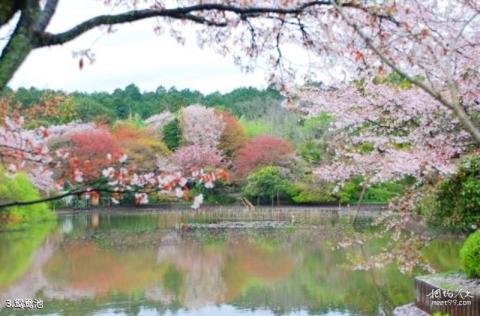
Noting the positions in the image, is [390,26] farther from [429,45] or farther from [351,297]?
[351,297]

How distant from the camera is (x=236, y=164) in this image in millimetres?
29422

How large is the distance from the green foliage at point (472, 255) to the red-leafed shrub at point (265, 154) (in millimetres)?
20663

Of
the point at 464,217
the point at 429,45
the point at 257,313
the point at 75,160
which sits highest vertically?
the point at 429,45

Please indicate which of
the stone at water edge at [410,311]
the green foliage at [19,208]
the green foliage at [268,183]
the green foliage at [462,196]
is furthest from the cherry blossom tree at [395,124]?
the green foliage at [268,183]

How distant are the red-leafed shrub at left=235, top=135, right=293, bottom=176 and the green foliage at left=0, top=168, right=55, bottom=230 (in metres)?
9.11

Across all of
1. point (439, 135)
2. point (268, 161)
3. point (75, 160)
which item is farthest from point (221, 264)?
point (268, 161)

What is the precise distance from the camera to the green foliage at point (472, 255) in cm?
679

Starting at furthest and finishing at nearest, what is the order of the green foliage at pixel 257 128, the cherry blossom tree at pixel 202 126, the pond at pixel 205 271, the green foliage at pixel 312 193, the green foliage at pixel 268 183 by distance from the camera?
the green foliage at pixel 257 128 → the cherry blossom tree at pixel 202 126 → the green foliage at pixel 268 183 → the green foliage at pixel 312 193 → the pond at pixel 205 271

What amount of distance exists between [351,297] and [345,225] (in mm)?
10127

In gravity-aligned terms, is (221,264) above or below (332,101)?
below

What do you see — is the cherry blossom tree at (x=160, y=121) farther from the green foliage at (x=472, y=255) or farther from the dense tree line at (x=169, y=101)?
the green foliage at (x=472, y=255)

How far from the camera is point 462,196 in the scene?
22.4 feet

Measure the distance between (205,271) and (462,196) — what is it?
25.1 feet

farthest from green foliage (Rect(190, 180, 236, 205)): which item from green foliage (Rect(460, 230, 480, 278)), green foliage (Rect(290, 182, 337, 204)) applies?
green foliage (Rect(460, 230, 480, 278))
